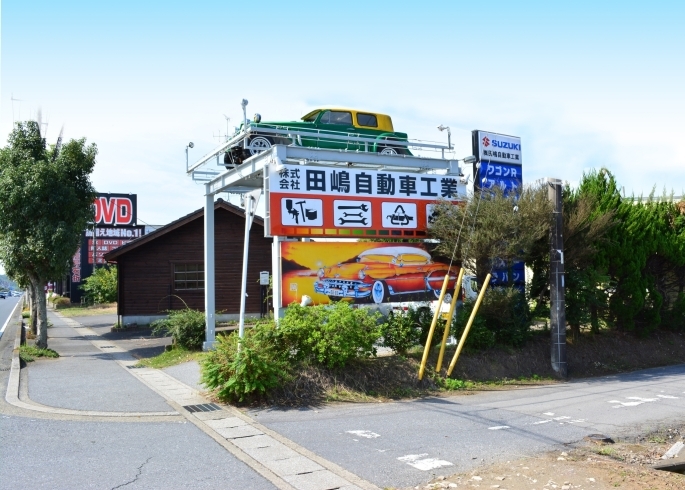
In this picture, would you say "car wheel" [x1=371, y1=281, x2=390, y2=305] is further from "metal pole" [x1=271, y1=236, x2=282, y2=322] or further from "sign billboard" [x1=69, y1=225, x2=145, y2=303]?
"sign billboard" [x1=69, y1=225, x2=145, y2=303]

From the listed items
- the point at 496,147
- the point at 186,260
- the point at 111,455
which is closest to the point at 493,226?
the point at 496,147

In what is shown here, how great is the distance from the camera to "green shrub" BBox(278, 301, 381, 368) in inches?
410

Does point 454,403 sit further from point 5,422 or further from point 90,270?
point 90,270

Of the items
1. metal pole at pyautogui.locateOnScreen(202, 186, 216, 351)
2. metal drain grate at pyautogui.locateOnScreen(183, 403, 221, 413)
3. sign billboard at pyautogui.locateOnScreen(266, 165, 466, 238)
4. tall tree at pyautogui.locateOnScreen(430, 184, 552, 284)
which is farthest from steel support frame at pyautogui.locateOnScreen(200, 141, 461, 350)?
metal drain grate at pyautogui.locateOnScreen(183, 403, 221, 413)

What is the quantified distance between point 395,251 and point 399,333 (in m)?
1.96

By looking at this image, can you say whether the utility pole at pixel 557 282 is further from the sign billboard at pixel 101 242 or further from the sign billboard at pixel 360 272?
the sign billboard at pixel 101 242

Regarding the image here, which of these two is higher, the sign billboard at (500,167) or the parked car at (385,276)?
the sign billboard at (500,167)

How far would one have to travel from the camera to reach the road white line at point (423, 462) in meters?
6.80

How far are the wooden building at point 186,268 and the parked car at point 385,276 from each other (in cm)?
1402

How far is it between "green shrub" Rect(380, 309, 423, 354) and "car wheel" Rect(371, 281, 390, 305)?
0.67m

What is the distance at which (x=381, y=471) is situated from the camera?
6.66 m

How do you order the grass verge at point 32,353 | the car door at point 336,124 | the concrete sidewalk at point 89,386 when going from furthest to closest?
1. the grass verge at point 32,353
2. the car door at point 336,124
3. the concrete sidewalk at point 89,386

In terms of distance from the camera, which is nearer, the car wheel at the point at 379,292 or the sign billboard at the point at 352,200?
the sign billboard at the point at 352,200

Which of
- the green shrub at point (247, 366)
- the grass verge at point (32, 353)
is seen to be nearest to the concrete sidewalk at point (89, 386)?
the grass verge at point (32, 353)
